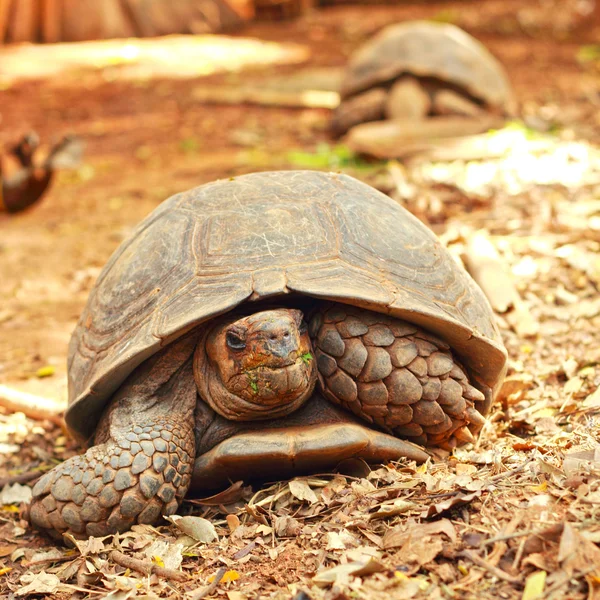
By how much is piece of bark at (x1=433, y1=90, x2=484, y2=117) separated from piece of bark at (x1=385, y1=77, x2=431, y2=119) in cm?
15

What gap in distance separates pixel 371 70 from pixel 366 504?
27.2ft

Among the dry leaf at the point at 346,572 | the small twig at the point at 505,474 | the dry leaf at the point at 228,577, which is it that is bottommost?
the dry leaf at the point at 228,577

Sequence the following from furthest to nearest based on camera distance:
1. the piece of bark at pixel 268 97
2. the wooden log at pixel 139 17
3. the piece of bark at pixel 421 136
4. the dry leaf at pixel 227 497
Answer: the wooden log at pixel 139 17
the piece of bark at pixel 268 97
the piece of bark at pixel 421 136
the dry leaf at pixel 227 497

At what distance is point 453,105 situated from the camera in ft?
32.0

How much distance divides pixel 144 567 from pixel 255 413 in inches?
25.7

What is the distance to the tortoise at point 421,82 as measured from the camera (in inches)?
387

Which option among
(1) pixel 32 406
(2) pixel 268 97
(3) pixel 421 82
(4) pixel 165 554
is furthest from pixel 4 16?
(4) pixel 165 554

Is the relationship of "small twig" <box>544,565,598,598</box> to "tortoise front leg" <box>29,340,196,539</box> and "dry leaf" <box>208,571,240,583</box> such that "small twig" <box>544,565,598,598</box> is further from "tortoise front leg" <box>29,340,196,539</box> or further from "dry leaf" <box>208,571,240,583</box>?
"tortoise front leg" <box>29,340,196,539</box>

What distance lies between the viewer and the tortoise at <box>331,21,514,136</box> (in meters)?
9.83

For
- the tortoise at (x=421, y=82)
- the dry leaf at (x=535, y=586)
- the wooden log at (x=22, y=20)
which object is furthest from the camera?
the wooden log at (x=22, y=20)

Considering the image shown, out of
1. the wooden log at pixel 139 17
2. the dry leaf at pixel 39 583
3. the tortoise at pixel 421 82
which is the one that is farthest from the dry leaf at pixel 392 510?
the wooden log at pixel 139 17

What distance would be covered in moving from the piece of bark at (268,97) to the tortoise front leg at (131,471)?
9.39m

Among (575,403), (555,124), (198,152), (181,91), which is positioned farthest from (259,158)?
(575,403)

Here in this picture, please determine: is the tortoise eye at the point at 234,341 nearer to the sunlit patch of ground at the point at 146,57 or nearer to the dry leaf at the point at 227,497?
the dry leaf at the point at 227,497
